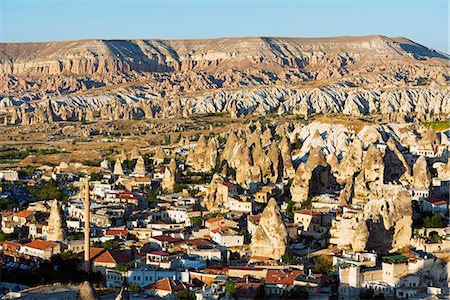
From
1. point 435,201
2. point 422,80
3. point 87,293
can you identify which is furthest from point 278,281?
point 422,80

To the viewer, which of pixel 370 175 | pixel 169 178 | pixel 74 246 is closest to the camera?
pixel 74 246

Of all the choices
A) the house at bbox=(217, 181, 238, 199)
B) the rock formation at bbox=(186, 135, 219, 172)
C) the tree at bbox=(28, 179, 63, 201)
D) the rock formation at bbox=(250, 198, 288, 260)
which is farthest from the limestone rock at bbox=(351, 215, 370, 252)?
the rock formation at bbox=(186, 135, 219, 172)

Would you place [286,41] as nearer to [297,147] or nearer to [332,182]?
[297,147]

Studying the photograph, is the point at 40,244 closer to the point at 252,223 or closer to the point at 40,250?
the point at 40,250

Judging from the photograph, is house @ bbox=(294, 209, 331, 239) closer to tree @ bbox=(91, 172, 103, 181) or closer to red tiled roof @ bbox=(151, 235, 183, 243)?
red tiled roof @ bbox=(151, 235, 183, 243)

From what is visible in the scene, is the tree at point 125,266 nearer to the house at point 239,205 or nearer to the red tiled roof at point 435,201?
the house at point 239,205

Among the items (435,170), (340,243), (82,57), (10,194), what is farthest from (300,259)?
(82,57)
